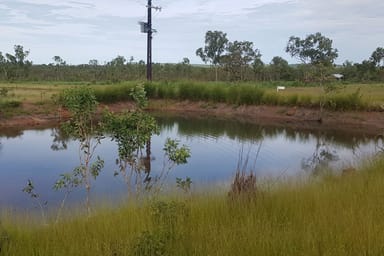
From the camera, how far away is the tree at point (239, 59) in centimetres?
4297

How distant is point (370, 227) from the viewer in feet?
12.0

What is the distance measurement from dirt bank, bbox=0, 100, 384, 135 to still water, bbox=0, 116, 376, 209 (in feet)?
5.04

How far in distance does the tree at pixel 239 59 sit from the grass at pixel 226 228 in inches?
1497

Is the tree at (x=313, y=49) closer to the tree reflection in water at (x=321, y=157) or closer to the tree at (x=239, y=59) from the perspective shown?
the tree at (x=239, y=59)

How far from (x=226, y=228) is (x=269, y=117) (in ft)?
61.9

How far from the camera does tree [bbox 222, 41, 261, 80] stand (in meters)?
43.0

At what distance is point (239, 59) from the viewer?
43312 millimetres

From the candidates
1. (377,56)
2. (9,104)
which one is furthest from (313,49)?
(9,104)

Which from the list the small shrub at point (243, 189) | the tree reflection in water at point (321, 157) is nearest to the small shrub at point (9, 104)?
the tree reflection in water at point (321, 157)

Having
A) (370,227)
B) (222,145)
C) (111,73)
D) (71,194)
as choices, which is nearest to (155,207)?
(370,227)

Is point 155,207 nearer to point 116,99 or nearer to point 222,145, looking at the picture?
point 222,145

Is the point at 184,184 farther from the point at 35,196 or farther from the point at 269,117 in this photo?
the point at 269,117

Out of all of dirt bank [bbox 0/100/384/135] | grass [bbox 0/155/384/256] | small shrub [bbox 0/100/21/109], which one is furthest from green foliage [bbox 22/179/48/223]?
small shrub [bbox 0/100/21/109]

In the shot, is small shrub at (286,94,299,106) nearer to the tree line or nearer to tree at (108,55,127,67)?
the tree line
